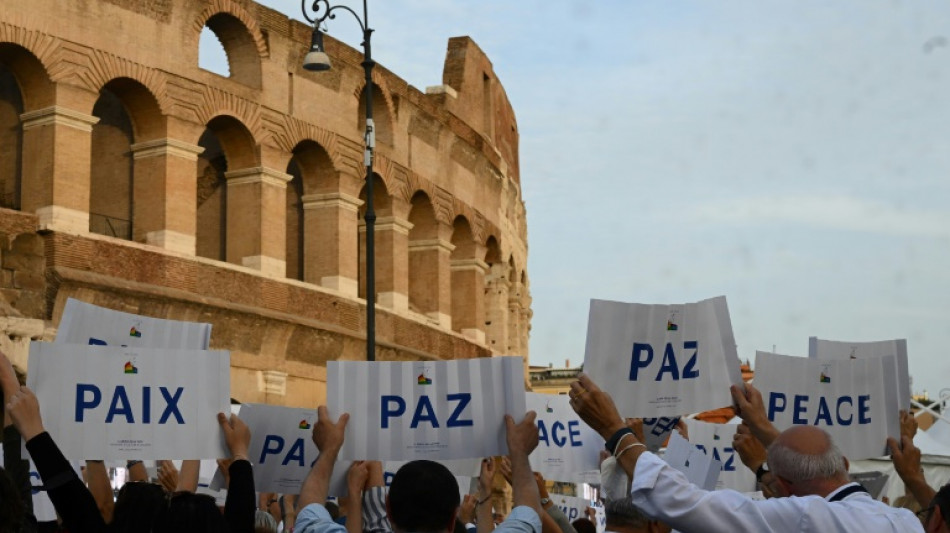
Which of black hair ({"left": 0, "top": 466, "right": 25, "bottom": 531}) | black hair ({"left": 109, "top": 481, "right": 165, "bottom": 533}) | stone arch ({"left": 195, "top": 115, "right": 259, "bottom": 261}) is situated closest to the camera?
black hair ({"left": 0, "top": 466, "right": 25, "bottom": 531})

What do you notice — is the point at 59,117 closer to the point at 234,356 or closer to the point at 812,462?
the point at 234,356

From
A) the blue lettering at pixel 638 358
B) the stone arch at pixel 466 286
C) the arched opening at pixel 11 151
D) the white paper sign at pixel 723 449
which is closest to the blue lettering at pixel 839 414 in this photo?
the blue lettering at pixel 638 358

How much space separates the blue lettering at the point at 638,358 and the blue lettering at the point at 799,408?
1.15 metres

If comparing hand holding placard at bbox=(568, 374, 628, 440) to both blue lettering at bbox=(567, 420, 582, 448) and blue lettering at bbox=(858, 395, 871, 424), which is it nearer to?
blue lettering at bbox=(858, 395, 871, 424)

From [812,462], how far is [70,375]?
129 inches

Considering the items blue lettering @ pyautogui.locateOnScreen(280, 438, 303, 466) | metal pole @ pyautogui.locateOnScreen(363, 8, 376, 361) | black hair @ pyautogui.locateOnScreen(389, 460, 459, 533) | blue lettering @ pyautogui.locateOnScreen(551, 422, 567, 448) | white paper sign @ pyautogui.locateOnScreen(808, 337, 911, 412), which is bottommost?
black hair @ pyautogui.locateOnScreen(389, 460, 459, 533)

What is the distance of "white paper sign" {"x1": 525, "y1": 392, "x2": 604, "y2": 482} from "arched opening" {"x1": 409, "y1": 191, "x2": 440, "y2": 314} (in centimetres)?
2094

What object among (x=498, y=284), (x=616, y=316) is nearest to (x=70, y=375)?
(x=616, y=316)

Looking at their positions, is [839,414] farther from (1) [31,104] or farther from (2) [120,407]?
(1) [31,104]

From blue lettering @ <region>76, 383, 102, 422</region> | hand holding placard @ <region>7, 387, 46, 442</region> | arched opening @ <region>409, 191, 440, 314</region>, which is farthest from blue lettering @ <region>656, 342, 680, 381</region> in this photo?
arched opening @ <region>409, 191, 440, 314</region>

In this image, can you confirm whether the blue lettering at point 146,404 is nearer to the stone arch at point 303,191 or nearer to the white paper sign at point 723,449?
the white paper sign at point 723,449

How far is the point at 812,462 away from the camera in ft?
14.0

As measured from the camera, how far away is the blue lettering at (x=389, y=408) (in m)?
6.64

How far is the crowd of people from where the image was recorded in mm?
4094
